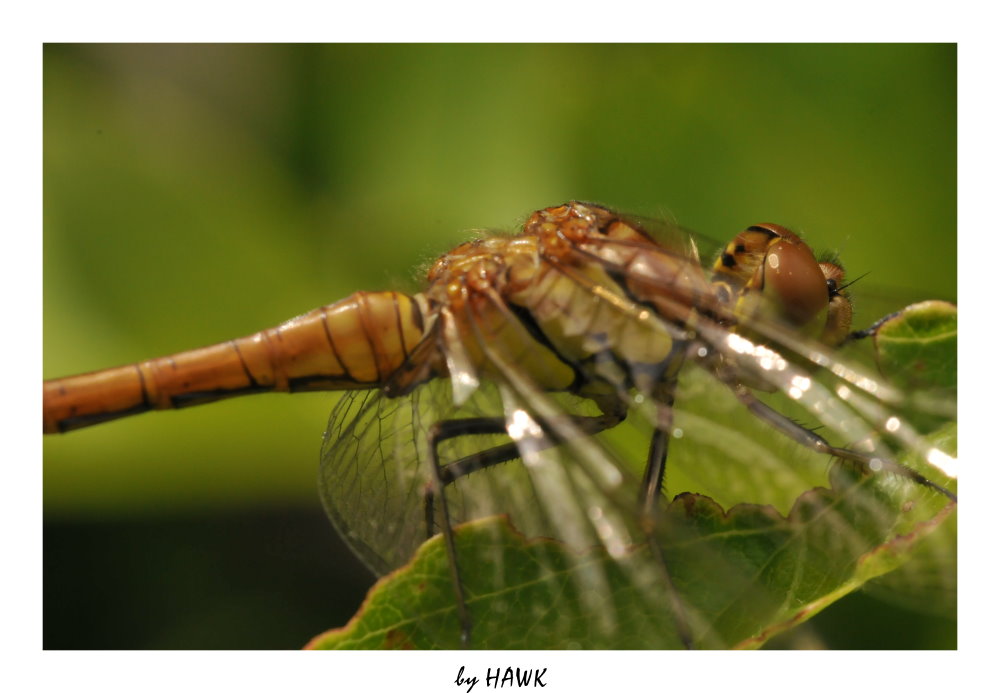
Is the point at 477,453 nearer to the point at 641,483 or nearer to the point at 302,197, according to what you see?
the point at 641,483

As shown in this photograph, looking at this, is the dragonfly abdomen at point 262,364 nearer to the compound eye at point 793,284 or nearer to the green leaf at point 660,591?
the green leaf at point 660,591

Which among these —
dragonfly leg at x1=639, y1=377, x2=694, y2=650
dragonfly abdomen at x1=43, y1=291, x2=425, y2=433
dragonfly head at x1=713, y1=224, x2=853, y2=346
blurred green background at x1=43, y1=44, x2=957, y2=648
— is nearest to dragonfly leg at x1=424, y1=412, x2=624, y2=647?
dragonfly leg at x1=639, y1=377, x2=694, y2=650

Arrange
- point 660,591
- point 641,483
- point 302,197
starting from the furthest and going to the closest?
1. point 302,197
2. point 641,483
3. point 660,591

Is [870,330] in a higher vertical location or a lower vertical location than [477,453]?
higher

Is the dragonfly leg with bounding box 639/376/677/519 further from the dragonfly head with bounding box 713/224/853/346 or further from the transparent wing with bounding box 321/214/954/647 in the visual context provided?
the dragonfly head with bounding box 713/224/853/346

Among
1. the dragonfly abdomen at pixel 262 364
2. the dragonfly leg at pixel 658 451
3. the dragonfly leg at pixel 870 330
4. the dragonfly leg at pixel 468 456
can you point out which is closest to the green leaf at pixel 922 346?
the dragonfly leg at pixel 870 330

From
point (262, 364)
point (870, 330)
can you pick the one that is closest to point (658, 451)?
point (870, 330)

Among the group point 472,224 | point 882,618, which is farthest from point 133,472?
point 882,618
